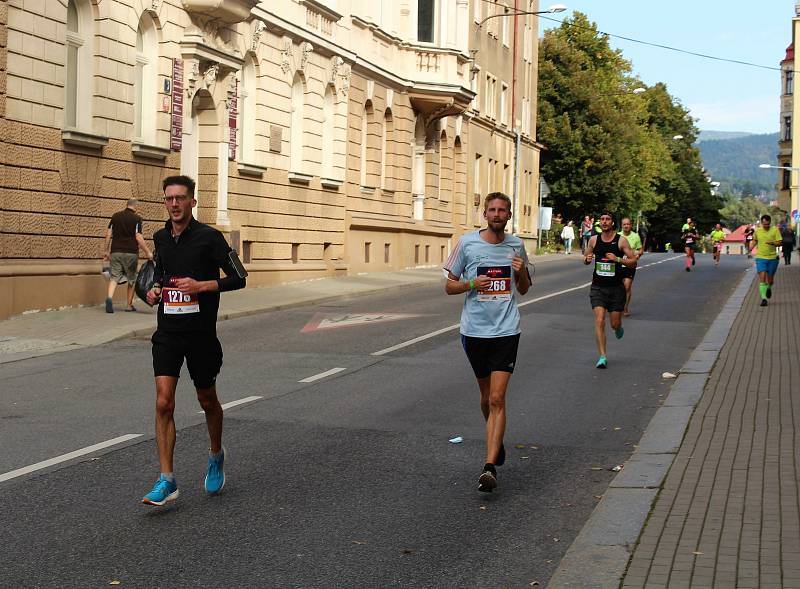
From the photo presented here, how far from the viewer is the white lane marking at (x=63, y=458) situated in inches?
319

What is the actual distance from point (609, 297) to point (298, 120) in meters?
16.8

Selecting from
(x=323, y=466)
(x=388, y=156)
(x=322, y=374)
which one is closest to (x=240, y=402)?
(x=322, y=374)

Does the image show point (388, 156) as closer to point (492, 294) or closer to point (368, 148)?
point (368, 148)

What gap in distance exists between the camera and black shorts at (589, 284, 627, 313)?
15500 mm

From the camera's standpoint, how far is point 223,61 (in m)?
25.6

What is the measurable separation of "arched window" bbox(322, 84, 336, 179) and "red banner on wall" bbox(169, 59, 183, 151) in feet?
28.3

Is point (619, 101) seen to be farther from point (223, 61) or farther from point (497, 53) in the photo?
point (223, 61)

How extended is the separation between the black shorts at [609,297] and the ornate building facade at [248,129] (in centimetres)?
854

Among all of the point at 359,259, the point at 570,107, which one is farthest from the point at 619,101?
the point at 359,259

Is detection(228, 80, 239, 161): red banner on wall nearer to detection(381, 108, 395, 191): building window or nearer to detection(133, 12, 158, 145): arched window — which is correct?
detection(133, 12, 158, 145): arched window

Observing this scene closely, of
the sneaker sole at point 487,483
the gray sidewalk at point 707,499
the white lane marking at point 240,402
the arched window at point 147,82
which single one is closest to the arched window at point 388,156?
the arched window at point 147,82

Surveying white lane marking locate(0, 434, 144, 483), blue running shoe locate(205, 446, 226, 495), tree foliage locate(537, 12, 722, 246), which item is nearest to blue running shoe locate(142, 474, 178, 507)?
blue running shoe locate(205, 446, 226, 495)

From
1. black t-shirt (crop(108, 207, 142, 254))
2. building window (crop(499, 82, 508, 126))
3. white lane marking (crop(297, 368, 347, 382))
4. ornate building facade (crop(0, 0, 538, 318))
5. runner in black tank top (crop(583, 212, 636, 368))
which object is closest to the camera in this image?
white lane marking (crop(297, 368, 347, 382))

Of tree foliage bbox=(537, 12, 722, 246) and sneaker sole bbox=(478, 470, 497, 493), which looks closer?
sneaker sole bbox=(478, 470, 497, 493)
